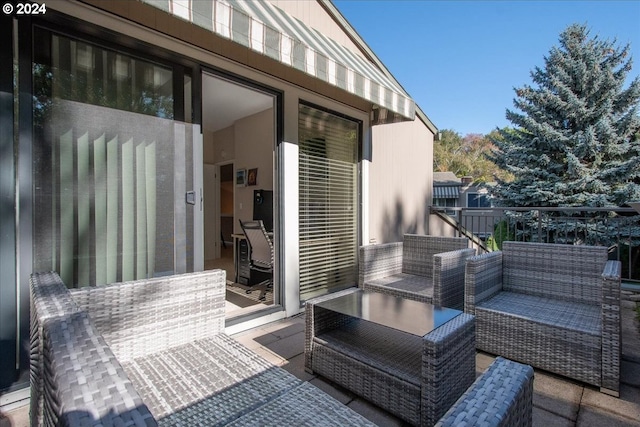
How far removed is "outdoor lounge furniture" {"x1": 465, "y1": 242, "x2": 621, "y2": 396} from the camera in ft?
6.53

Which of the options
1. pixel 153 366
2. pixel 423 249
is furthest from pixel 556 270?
pixel 153 366

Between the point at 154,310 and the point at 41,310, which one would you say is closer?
the point at 41,310

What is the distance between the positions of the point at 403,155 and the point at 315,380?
421 centimetres

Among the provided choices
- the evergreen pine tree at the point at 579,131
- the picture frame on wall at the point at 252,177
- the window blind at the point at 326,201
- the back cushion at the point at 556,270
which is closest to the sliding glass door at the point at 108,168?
the window blind at the point at 326,201

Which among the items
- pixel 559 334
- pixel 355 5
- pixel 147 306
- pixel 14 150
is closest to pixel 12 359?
pixel 147 306

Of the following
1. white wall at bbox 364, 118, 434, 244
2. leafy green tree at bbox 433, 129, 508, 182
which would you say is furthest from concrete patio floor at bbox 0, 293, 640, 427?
leafy green tree at bbox 433, 129, 508, 182

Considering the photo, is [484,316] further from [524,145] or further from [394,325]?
[524,145]

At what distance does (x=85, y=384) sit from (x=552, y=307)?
9.86 feet

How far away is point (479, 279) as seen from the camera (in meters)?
2.58

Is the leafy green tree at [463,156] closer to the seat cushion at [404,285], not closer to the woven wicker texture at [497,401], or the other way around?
the seat cushion at [404,285]

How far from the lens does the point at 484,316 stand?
8.14ft

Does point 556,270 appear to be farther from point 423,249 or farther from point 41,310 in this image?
point 41,310

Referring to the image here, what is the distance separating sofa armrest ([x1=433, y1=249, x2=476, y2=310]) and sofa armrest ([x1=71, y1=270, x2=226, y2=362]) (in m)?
1.85

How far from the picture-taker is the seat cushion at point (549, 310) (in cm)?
216
